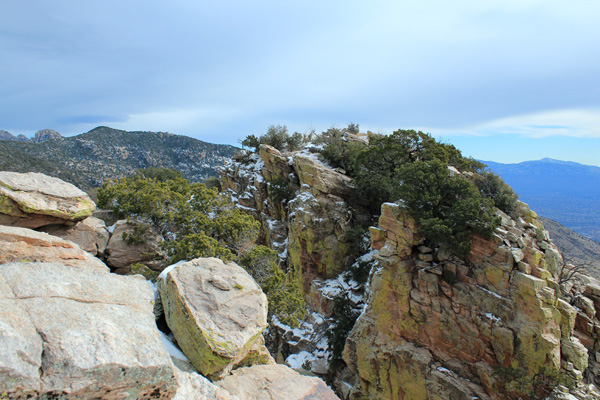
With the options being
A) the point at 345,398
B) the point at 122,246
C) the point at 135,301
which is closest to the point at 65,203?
the point at 122,246

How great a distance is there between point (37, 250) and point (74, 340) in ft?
12.6

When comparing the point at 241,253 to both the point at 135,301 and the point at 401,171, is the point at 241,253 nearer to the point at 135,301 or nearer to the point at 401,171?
the point at 135,301

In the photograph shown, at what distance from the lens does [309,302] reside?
2462 cm

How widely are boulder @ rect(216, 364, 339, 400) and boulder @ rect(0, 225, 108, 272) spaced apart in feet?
15.1

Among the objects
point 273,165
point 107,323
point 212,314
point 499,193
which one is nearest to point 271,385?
point 212,314

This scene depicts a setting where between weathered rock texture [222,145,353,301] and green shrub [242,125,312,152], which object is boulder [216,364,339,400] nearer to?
weathered rock texture [222,145,353,301]

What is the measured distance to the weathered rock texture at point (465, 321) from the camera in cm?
1369

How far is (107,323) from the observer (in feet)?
17.5

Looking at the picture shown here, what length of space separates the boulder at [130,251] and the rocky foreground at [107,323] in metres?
1.11

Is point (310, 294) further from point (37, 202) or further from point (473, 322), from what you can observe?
point (37, 202)

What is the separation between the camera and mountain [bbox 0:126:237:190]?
47.8m

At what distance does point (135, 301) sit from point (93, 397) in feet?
6.79

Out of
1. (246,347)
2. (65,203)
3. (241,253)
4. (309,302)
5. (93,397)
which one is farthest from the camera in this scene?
(309,302)

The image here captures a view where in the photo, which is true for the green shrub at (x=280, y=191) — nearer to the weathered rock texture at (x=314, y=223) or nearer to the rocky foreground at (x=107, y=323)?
the weathered rock texture at (x=314, y=223)
